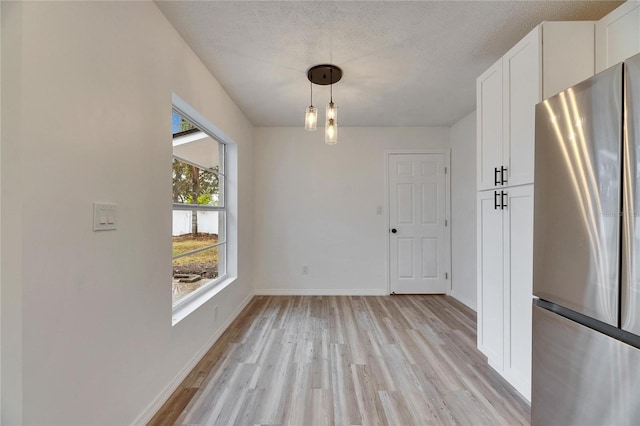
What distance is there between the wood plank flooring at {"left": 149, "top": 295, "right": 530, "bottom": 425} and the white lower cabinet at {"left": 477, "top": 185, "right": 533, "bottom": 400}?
21cm

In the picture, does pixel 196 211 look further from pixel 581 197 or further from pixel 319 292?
pixel 581 197

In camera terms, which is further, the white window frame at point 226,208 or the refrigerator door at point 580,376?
the white window frame at point 226,208

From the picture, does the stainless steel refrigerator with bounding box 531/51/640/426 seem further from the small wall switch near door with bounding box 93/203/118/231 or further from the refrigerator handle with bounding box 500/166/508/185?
the small wall switch near door with bounding box 93/203/118/231

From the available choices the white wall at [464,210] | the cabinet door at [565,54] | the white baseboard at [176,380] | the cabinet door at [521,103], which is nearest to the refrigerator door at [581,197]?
the cabinet door at [521,103]

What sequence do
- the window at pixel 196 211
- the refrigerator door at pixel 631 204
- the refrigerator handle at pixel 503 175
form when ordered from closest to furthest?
the refrigerator door at pixel 631 204
the refrigerator handle at pixel 503 175
the window at pixel 196 211

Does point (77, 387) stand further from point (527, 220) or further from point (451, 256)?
point (451, 256)

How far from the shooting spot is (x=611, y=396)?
3.06 ft

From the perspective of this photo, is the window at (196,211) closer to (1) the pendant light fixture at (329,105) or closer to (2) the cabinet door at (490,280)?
(1) the pendant light fixture at (329,105)

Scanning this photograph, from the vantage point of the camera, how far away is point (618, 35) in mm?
1446

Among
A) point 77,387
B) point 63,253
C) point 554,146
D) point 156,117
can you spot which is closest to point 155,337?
point 77,387

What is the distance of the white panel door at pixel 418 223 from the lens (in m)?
4.00

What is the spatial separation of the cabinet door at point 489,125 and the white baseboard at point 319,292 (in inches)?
91.4

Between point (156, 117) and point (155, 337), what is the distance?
4.28 ft

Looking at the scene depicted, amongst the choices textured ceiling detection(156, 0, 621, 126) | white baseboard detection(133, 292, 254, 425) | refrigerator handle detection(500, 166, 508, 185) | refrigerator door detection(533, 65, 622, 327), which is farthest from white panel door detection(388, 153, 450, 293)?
refrigerator door detection(533, 65, 622, 327)
